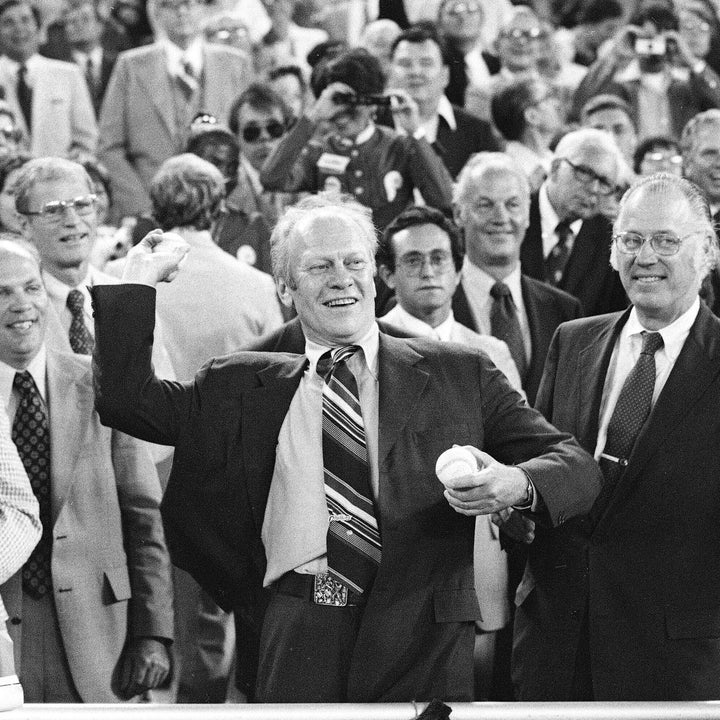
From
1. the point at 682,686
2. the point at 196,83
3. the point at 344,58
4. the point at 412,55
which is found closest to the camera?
the point at 682,686

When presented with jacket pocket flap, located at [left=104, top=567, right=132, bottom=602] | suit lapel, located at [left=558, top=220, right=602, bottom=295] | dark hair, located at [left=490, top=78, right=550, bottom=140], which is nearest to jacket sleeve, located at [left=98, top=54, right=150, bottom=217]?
dark hair, located at [left=490, top=78, right=550, bottom=140]

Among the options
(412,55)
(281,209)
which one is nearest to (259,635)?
(281,209)

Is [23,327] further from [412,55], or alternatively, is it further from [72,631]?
[412,55]

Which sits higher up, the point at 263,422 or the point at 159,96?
the point at 159,96

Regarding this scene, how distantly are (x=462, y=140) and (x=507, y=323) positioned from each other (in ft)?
6.96

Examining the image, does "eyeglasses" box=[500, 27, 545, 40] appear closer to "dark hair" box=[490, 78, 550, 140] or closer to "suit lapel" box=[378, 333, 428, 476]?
"dark hair" box=[490, 78, 550, 140]

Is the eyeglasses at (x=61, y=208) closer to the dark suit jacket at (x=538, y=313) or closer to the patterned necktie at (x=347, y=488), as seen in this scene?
the dark suit jacket at (x=538, y=313)

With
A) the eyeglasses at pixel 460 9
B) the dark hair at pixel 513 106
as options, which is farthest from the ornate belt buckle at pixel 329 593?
the eyeglasses at pixel 460 9

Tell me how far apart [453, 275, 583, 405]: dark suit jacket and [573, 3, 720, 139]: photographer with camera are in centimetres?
292

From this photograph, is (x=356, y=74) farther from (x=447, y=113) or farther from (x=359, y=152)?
(x=447, y=113)

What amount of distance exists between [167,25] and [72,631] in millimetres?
5285

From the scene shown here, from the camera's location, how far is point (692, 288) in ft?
12.8

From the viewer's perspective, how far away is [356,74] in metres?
6.30

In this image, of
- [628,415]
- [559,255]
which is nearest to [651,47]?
[559,255]
